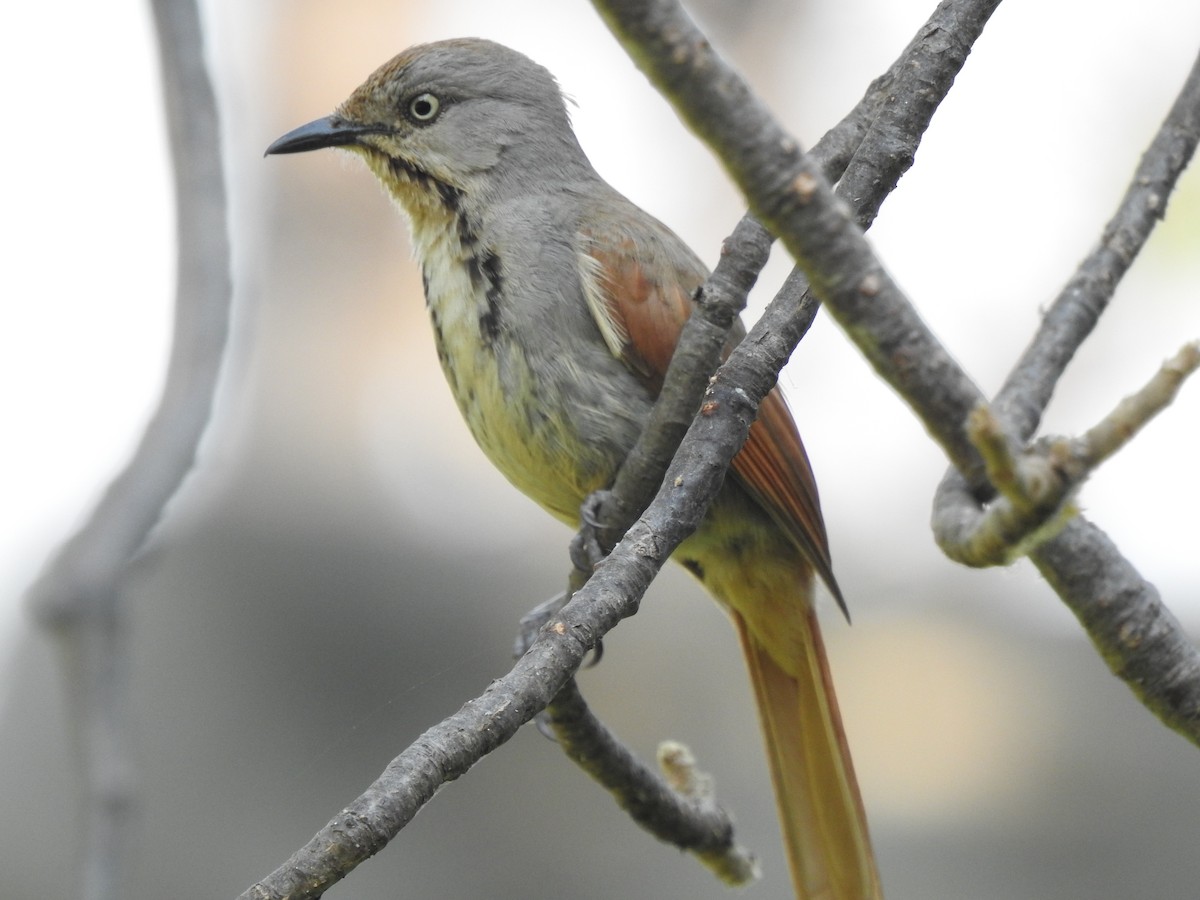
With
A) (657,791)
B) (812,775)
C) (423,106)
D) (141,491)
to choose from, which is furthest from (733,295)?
(423,106)

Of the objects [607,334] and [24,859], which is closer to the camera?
→ [607,334]

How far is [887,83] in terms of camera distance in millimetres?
3002

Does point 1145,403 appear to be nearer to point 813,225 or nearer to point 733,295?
point 813,225

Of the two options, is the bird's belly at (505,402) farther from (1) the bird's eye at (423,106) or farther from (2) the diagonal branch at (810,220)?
(2) the diagonal branch at (810,220)

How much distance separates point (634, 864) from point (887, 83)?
324 centimetres

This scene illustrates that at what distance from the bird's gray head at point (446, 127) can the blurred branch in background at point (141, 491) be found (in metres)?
0.96

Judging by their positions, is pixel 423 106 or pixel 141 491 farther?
pixel 423 106

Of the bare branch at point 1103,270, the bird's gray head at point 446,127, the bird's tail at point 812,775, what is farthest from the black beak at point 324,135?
the bare branch at point 1103,270

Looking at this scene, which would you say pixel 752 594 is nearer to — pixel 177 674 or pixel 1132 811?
pixel 1132 811

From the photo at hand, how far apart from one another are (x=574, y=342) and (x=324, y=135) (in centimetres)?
114

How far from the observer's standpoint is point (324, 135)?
13.7ft

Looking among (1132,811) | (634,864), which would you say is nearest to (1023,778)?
(1132,811)

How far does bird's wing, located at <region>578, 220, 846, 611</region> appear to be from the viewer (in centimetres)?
362

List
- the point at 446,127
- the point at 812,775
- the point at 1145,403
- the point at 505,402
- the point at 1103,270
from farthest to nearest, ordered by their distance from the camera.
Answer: the point at 446,127 < the point at 812,775 < the point at 505,402 < the point at 1103,270 < the point at 1145,403
